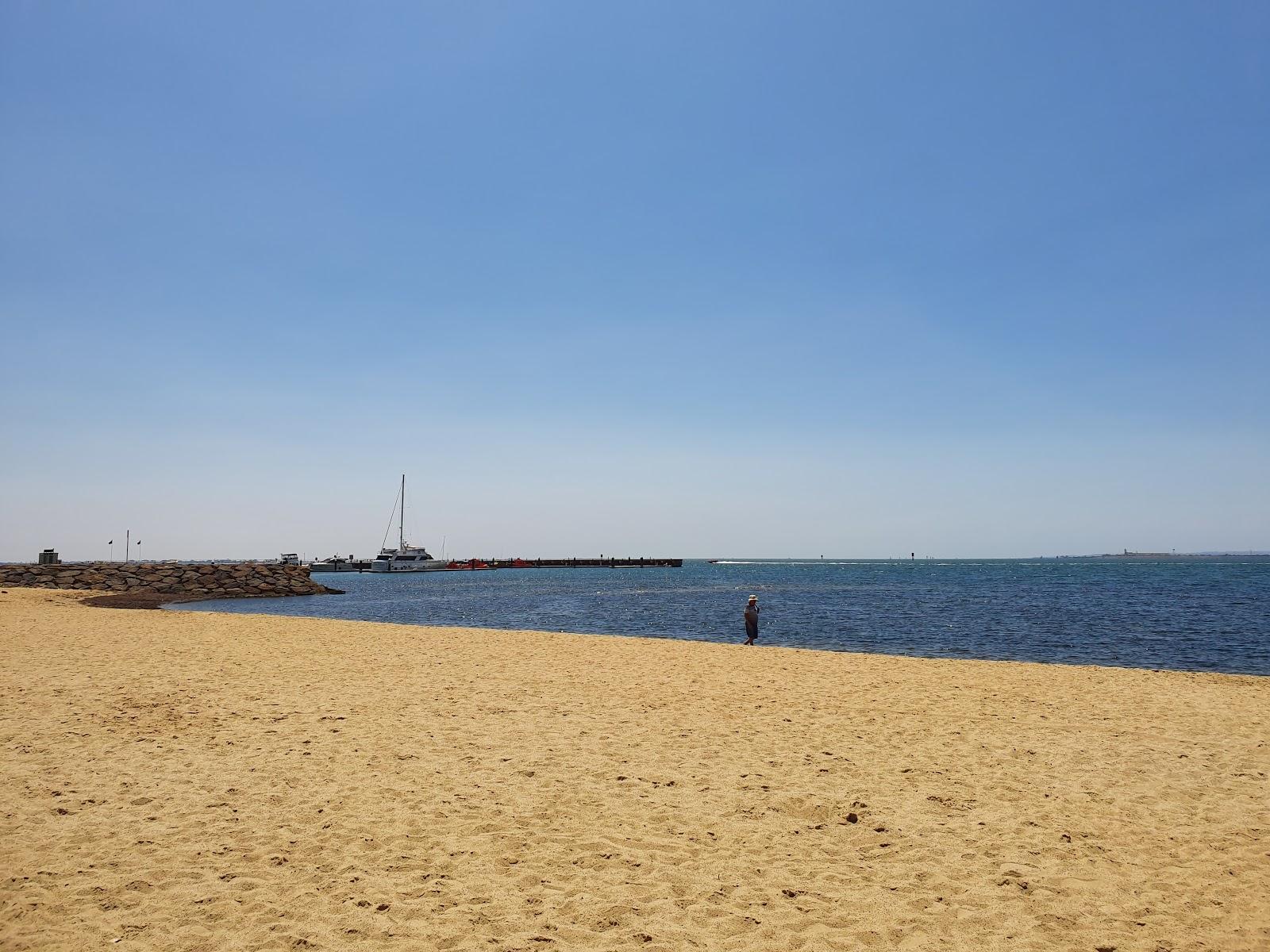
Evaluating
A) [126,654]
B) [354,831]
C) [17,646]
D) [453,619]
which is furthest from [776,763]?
[453,619]

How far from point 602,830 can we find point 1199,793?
22.2ft

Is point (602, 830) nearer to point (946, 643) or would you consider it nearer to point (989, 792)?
point (989, 792)

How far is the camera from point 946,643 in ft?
88.2

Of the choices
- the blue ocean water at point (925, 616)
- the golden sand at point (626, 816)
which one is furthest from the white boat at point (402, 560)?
the golden sand at point (626, 816)

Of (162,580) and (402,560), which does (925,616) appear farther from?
(402,560)

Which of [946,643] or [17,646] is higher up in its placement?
[17,646]

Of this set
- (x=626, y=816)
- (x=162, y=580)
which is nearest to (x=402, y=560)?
(x=162, y=580)

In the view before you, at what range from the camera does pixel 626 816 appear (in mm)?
7258

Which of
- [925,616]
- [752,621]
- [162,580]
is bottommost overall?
[925,616]

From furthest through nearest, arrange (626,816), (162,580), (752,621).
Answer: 1. (162,580)
2. (752,621)
3. (626,816)

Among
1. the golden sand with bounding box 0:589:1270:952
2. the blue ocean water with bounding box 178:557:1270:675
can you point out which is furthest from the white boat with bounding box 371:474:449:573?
the golden sand with bounding box 0:589:1270:952

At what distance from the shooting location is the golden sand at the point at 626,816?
525 centimetres

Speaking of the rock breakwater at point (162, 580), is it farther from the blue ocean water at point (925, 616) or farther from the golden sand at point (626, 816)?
the golden sand at point (626, 816)

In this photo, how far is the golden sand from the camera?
5.25m
